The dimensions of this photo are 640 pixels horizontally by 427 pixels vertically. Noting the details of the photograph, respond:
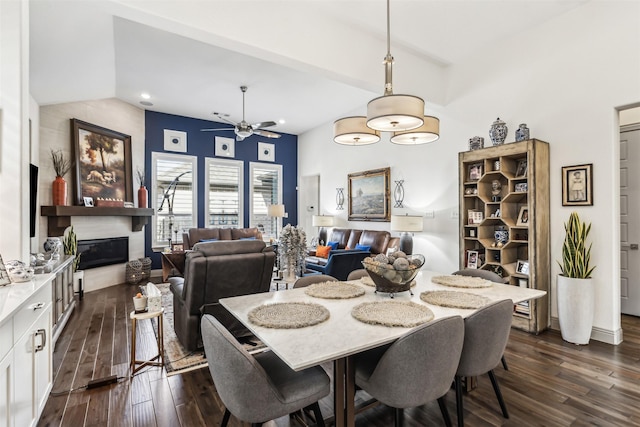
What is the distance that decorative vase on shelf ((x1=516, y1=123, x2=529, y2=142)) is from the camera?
12.2 feet

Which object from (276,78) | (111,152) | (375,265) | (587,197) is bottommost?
(375,265)

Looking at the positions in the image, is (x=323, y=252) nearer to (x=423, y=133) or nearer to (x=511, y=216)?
(x=511, y=216)

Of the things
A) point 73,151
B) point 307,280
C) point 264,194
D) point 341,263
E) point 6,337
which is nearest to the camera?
point 6,337

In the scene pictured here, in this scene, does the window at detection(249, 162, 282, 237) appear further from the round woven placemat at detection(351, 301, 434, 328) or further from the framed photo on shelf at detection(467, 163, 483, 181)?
the round woven placemat at detection(351, 301, 434, 328)

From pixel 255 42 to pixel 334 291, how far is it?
94.1 inches

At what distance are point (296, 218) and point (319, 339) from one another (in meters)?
7.66

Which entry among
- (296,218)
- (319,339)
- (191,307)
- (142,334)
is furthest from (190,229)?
(319,339)

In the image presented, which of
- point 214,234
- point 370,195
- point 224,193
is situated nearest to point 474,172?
point 370,195

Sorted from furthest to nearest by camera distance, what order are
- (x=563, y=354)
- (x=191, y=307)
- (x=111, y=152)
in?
(x=111, y=152)
(x=563, y=354)
(x=191, y=307)

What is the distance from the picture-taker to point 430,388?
1.50 metres

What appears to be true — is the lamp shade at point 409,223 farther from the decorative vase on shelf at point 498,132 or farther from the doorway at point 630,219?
the doorway at point 630,219

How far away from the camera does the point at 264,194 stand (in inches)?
336

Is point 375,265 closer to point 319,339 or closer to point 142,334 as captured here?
point 319,339

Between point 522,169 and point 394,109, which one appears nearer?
point 394,109
